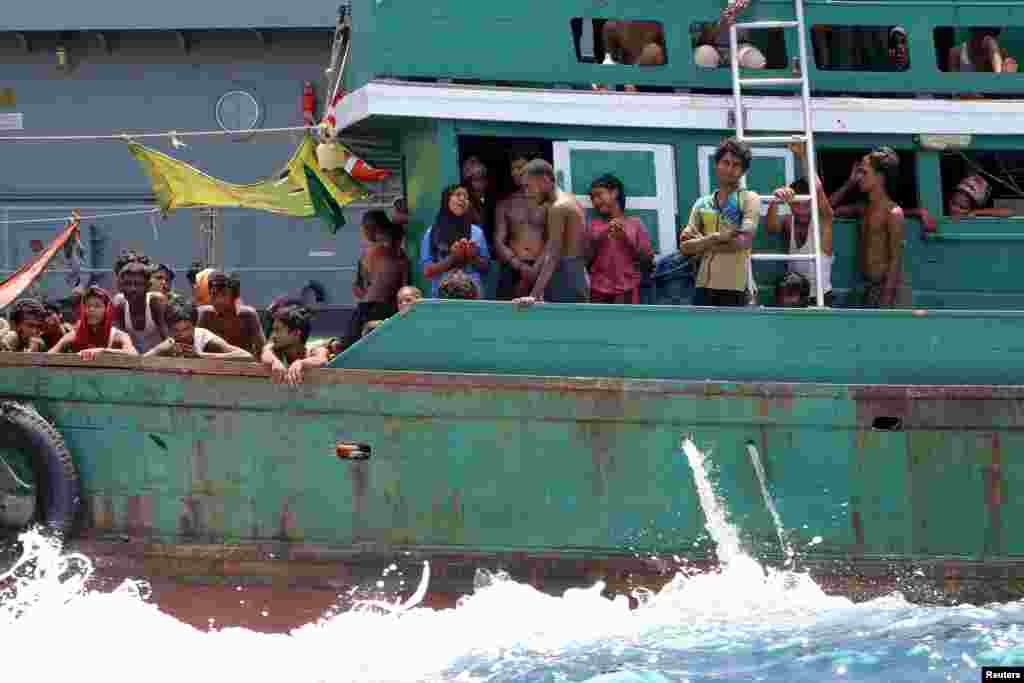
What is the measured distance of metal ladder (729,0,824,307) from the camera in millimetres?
9695

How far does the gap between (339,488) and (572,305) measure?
1.61 metres

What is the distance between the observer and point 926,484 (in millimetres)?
9336

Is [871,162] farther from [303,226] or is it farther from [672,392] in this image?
[303,226]

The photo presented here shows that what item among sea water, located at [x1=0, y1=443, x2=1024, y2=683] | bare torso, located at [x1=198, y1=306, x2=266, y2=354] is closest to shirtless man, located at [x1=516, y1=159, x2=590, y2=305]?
sea water, located at [x1=0, y1=443, x2=1024, y2=683]

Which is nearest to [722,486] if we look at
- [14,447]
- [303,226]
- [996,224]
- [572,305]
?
[572,305]

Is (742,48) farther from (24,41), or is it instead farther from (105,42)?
(24,41)

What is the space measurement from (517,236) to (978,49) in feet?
10.8

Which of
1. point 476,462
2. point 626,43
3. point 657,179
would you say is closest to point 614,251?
point 657,179

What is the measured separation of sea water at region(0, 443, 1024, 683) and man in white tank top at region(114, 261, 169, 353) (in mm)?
1553

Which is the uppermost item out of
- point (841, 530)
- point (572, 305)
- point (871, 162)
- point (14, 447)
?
point (871, 162)

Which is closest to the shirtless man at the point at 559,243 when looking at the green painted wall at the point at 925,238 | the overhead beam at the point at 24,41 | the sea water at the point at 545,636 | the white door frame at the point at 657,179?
the white door frame at the point at 657,179

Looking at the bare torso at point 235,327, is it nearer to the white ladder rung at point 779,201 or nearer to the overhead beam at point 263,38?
the white ladder rung at point 779,201

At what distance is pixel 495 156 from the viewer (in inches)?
424

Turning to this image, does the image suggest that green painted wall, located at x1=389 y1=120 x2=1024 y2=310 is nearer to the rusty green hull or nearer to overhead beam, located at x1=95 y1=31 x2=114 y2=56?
the rusty green hull
